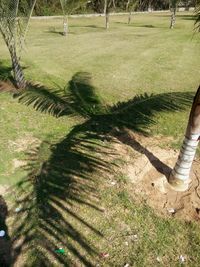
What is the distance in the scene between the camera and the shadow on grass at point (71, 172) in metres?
4.85

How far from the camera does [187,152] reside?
18.0 feet

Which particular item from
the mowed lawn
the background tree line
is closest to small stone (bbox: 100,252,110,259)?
the mowed lawn

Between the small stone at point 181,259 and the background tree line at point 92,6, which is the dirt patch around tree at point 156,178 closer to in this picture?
the small stone at point 181,259

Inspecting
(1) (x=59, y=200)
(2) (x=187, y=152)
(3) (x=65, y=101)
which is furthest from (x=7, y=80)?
(2) (x=187, y=152)

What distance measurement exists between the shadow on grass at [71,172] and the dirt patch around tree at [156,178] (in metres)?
0.13

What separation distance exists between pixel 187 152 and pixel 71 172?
2.25 metres

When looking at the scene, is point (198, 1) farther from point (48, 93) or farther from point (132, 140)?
point (48, 93)

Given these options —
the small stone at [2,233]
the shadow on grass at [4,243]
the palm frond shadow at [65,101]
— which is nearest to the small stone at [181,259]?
the shadow on grass at [4,243]

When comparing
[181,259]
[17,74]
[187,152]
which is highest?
[187,152]

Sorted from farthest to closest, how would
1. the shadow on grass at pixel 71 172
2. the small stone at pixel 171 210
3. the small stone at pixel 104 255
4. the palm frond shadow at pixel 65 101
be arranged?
the palm frond shadow at pixel 65 101, the small stone at pixel 171 210, the shadow on grass at pixel 71 172, the small stone at pixel 104 255

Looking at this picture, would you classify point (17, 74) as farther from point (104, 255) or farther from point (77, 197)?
point (104, 255)

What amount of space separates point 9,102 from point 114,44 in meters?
13.3

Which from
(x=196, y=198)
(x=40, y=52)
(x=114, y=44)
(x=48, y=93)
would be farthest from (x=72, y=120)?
(x=114, y=44)

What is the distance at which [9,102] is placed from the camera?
1001 centimetres
